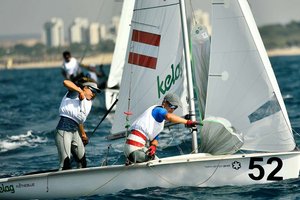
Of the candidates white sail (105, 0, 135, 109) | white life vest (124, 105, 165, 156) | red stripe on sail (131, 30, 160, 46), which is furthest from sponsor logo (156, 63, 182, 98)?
white sail (105, 0, 135, 109)

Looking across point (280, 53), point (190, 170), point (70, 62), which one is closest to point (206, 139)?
point (190, 170)

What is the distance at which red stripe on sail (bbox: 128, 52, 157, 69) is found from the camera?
14.2m

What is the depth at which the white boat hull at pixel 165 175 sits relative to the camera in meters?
12.5

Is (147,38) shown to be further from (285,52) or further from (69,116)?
(285,52)

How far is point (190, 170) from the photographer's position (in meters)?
12.5

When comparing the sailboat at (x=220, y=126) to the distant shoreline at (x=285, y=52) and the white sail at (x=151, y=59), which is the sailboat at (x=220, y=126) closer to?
the white sail at (x=151, y=59)

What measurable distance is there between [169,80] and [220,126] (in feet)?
4.94

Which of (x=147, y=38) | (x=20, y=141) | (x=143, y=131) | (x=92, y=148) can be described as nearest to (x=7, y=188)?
(x=143, y=131)

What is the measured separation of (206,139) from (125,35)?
13805 millimetres

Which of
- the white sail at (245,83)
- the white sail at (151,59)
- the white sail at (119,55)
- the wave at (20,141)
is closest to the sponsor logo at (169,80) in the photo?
the white sail at (151,59)

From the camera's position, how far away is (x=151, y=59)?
14.2 meters

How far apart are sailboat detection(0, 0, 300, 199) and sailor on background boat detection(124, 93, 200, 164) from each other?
15cm

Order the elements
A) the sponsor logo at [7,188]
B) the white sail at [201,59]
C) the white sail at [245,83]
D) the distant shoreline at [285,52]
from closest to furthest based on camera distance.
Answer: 1. the sponsor logo at [7,188]
2. the white sail at [245,83]
3. the white sail at [201,59]
4. the distant shoreline at [285,52]

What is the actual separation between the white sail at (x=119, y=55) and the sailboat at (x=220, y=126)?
11979mm
